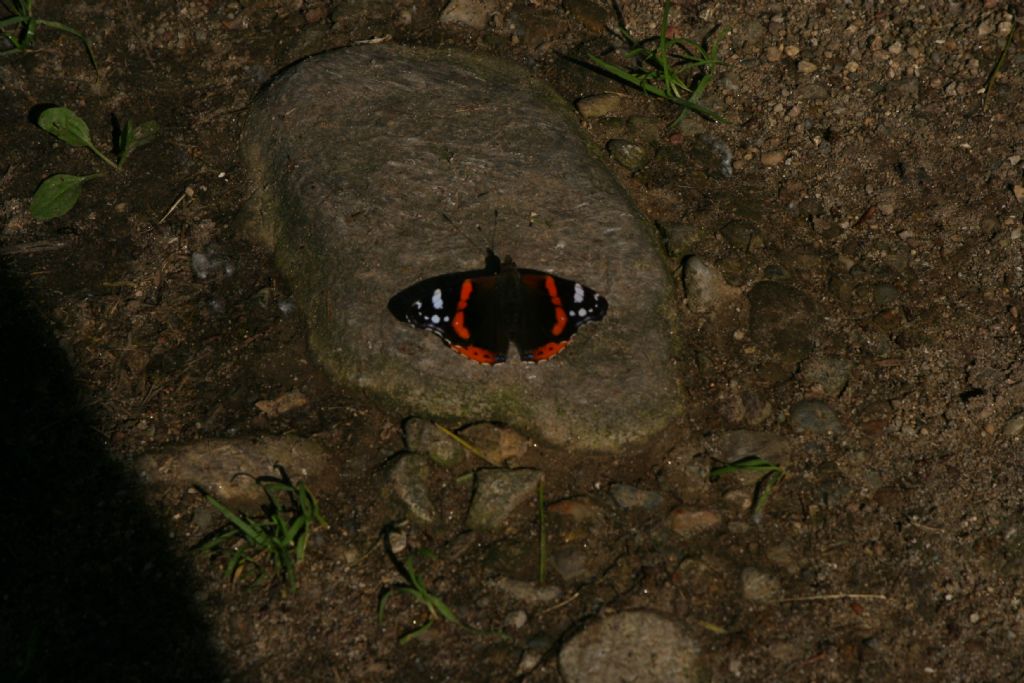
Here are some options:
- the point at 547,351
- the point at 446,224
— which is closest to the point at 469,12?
the point at 446,224

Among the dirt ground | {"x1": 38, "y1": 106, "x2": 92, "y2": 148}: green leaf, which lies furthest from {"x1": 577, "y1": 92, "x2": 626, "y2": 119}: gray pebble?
{"x1": 38, "y1": 106, "x2": 92, "y2": 148}: green leaf

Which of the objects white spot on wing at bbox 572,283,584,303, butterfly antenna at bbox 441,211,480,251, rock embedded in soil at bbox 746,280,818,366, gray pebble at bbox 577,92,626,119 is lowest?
rock embedded in soil at bbox 746,280,818,366

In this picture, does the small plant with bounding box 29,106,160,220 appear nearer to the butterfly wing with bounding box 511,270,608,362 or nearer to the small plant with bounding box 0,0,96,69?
the small plant with bounding box 0,0,96,69

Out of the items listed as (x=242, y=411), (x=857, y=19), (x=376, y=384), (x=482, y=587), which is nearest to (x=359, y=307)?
(x=376, y=384)

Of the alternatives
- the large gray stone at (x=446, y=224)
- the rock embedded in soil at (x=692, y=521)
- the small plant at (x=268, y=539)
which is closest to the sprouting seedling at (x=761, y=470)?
the rock embedded in soil at (x=692, y=521)

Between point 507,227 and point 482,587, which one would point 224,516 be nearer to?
point 482,587

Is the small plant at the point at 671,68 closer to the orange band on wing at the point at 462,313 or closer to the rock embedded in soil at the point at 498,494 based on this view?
the orange band on wing at the point at 462,313

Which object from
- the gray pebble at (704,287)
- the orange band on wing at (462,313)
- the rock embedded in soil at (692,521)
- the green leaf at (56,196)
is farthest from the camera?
the green leaf at (56,196)
